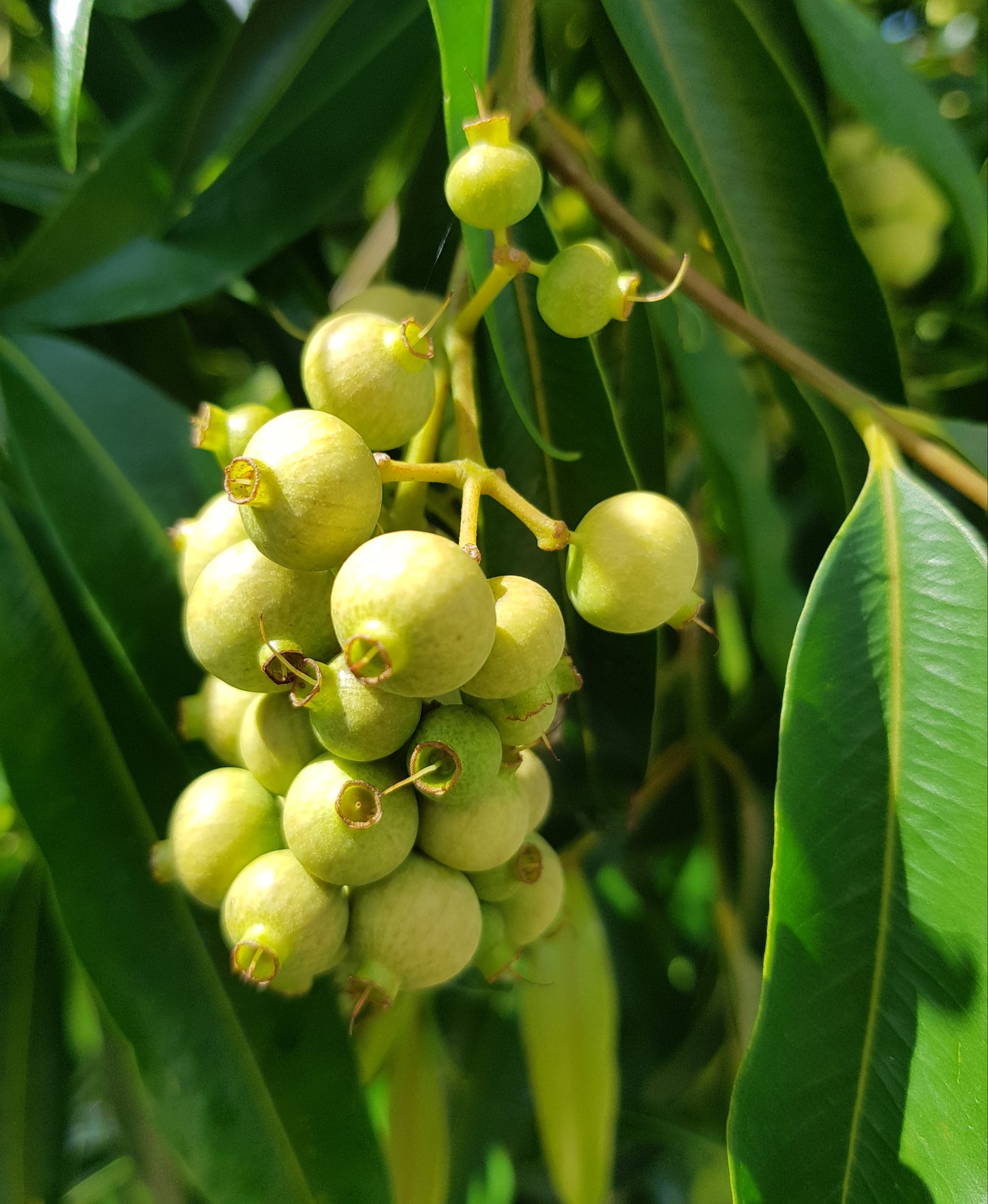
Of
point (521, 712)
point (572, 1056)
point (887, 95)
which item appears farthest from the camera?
point (572, 1056)

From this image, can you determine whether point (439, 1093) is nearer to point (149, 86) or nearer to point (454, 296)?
point (454, 296)

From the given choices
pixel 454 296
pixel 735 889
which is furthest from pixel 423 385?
pixel 735 889

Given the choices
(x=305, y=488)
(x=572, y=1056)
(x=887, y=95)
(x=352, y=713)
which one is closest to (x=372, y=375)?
(x=305, y=488)

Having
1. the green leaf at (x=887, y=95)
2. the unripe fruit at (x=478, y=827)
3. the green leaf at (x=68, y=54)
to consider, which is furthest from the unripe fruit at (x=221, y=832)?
the green leaf at (x=887, y=95)

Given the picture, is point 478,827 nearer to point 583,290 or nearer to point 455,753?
point 455,753

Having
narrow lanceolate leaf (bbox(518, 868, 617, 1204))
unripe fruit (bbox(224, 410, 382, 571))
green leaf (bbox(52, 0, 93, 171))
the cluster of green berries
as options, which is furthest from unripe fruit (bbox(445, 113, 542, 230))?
narrow lanceolate leaf (bbox(518, 868, 617, 1204))

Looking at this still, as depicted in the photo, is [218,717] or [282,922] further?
[218,717]

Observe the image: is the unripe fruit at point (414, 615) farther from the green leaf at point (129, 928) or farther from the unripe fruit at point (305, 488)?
the green leaf at point (129, 928)
